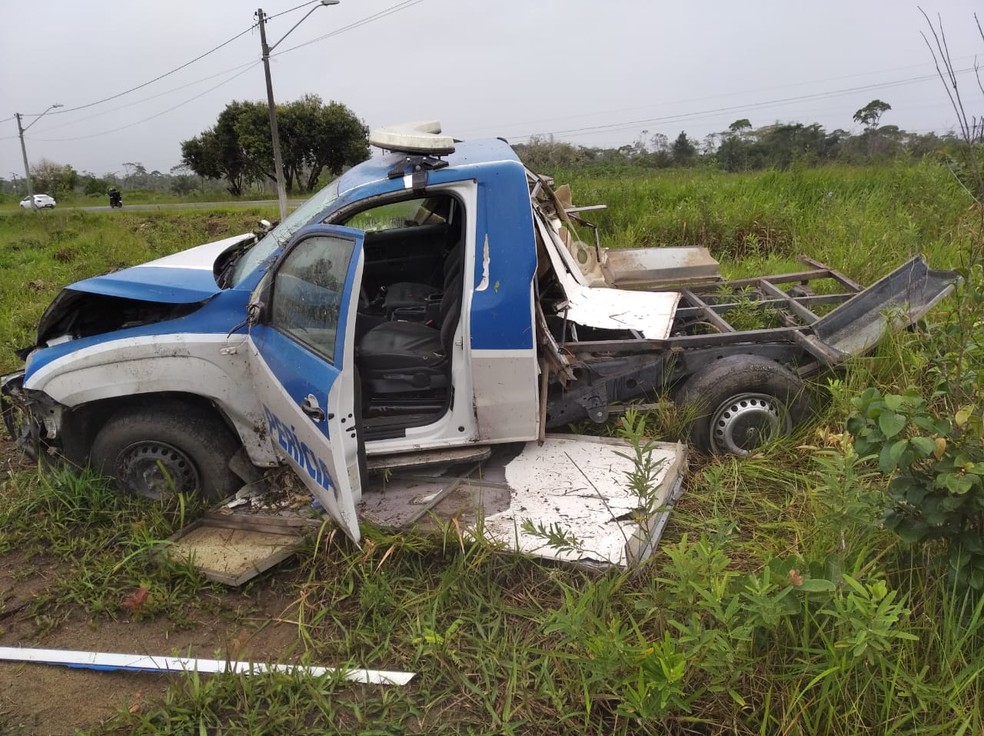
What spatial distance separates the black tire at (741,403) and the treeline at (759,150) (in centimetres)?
615

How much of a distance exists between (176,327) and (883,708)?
131 inches

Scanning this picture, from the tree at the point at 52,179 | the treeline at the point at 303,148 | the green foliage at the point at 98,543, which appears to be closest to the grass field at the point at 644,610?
the green foliage at the point at 98,543

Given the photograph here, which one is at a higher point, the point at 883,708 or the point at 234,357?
the point at 234,357

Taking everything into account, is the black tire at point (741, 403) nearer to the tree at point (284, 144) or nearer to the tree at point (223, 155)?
the tree at point (284, 144)

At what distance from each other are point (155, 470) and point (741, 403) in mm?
3257

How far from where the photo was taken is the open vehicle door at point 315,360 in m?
2.65

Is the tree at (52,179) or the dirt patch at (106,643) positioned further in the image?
the tree at (52,179)

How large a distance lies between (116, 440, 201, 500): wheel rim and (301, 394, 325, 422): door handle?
1.14m

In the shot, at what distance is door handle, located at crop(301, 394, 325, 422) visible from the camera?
265 cm

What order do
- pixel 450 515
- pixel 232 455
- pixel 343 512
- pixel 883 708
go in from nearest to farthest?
pixel 883 708 < pixel 343 512 < pixel 450 515 < pixel 232 455

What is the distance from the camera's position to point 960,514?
6.50ft

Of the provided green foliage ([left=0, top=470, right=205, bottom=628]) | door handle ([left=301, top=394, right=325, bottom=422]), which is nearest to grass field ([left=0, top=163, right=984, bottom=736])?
green foliage ([left=0, top=470, right=205, bottom=628])

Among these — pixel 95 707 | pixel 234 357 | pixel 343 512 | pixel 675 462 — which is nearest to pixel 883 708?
pixel 675 462

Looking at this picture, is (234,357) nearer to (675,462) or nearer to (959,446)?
(675,462)
